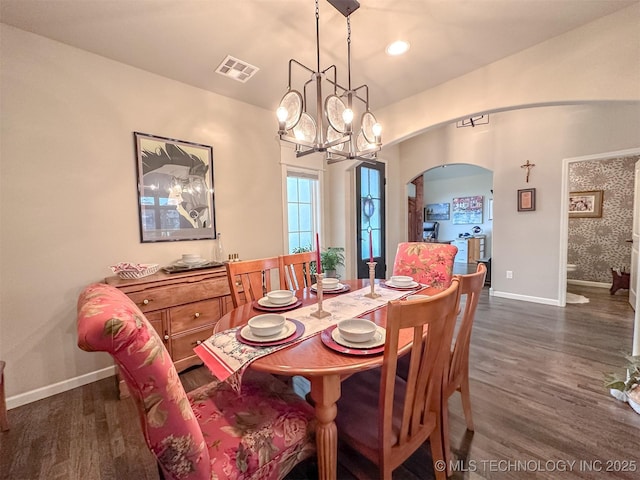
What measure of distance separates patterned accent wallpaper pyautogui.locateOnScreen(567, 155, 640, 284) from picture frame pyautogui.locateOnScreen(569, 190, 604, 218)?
0.07m

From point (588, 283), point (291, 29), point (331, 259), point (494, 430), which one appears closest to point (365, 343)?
point (494, 430)

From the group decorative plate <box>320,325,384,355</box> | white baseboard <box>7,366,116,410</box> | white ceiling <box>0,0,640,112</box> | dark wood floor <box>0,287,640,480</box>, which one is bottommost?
dark wood floor <box>0,287,640,480</box>

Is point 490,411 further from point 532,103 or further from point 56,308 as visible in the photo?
point 56,308

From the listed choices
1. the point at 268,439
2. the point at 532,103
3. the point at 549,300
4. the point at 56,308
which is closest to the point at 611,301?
the point at 549,300

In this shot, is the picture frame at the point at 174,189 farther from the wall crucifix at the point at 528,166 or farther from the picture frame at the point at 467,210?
the picture frame at the point at 467,210

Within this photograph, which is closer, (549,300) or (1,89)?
(1,89)

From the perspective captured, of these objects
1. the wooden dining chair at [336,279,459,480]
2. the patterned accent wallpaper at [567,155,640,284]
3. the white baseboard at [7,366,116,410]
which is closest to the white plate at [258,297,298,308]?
the wooden dining chair at [336,279,459,480]

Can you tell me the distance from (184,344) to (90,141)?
5.93ft

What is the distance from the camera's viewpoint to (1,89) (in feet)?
5.93

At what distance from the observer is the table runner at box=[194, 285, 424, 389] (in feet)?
3.19

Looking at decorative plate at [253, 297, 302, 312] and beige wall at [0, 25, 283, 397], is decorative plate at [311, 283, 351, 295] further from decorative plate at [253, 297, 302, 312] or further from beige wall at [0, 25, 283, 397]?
beige wall at [0, 25, 283, 397]

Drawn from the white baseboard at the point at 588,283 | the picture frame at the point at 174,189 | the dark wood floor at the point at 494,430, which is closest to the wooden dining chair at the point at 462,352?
the dark wood floor at the point at 494,430

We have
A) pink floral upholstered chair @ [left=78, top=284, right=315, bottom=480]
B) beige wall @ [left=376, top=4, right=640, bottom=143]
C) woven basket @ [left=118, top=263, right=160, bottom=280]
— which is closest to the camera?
pink floral upholstered chair @ [left=78, top=284, right=315, bottom=480]

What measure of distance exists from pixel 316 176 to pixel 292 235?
955 millimetres
